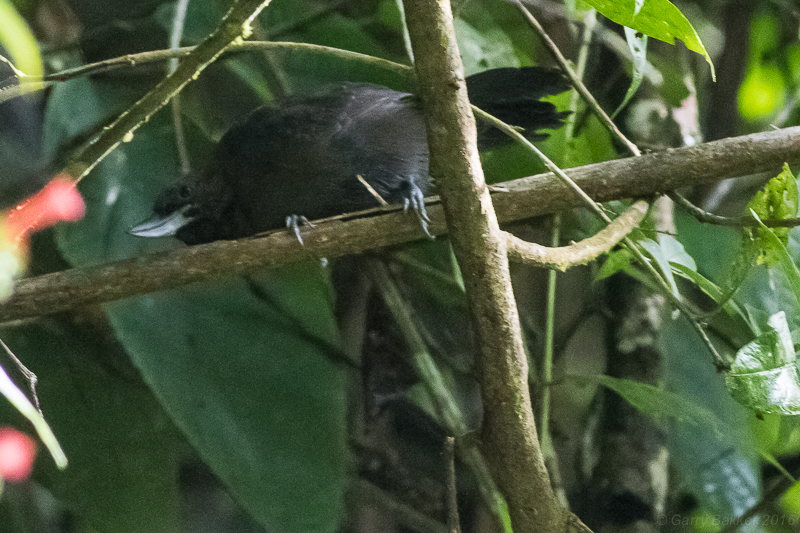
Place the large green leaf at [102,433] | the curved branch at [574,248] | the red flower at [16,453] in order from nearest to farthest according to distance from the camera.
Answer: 1. the curved branch at [574,248]
2. the red flower at [16,453]
3. the large green leaf at [102,433]

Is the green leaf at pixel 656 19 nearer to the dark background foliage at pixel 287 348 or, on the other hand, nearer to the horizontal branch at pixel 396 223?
the horizontal branch at pixel 396 223

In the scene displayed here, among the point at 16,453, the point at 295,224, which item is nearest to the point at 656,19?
the point at 295,224

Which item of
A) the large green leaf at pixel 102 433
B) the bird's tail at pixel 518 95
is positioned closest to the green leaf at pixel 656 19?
the bird's tail at pixel 518 95

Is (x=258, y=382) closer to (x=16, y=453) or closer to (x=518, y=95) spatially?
(x=16, y=453)

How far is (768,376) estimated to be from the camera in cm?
55

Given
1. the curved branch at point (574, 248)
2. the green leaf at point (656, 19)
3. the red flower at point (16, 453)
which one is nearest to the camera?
the green leaf at point (656, 19)

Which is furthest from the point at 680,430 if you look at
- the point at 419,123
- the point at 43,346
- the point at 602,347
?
the point at 43,346

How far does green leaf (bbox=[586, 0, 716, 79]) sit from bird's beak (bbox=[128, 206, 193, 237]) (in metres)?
0.66

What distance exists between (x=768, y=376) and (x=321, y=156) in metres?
0.67

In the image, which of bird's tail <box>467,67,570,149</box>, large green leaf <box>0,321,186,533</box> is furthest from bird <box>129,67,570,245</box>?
large green leaf <box>0,321,186,533</box>

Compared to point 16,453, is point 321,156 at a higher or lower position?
higher

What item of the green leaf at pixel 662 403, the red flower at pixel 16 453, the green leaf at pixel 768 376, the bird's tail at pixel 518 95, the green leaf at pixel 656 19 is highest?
the green leaf at pixel 656 19

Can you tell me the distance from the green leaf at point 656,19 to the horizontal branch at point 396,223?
0.28m

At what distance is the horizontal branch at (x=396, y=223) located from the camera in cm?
73
